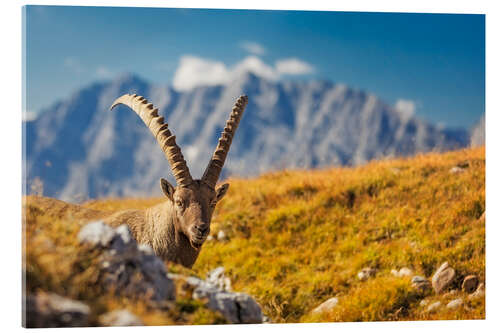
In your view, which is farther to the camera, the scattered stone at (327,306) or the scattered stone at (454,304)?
the scattered stone at (327,306)

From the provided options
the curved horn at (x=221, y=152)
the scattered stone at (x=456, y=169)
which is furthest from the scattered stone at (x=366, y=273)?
the curved horn at (x=221, y=152)

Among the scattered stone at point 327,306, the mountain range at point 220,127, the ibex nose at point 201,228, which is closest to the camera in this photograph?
the ibex nose at point 201,228

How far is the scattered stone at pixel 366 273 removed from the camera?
30.5 ft

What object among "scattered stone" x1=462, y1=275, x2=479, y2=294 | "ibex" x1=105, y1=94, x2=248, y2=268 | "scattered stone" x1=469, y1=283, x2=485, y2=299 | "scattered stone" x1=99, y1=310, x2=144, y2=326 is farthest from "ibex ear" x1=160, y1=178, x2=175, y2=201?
"scattered stone" x1=469, y1=283, x2=485, y2=299

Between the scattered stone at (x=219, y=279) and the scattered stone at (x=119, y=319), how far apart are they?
401 centimetres

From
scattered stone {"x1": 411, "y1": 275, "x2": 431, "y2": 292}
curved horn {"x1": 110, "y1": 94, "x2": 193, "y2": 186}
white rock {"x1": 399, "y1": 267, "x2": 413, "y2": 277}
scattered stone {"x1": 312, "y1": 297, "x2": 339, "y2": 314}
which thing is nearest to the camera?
curved horn {"x1": 110, "y1": 94, "x2": 193, "y2": 186}

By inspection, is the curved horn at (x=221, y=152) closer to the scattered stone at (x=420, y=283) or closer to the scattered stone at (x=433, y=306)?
the scattered stone at (x=420, y=283)

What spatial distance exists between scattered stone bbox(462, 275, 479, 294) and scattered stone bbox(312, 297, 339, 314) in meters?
2.09

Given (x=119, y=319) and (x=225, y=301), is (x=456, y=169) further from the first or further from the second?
(x=119, y=319)

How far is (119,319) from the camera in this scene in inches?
201

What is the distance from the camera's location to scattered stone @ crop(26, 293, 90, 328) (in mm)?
4852

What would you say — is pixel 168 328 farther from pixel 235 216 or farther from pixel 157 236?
pixel 235 216

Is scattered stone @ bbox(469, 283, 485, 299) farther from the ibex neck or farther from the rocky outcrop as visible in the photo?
the ibex neck

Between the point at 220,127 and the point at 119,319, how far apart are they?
69.0 m
